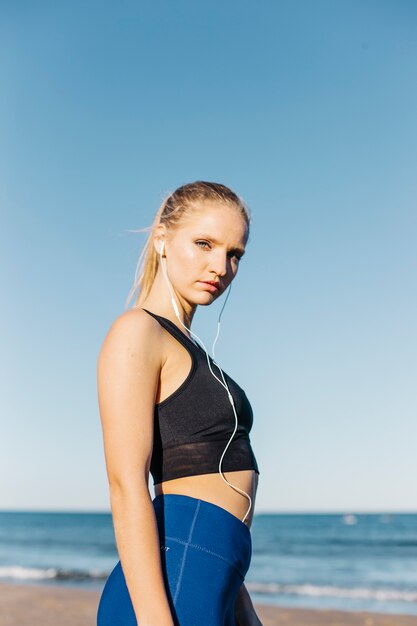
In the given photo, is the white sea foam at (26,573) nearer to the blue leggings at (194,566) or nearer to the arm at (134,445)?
the blue leggings at (194,566)

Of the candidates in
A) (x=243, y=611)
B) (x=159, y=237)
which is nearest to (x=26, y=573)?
(x=243, y=611)

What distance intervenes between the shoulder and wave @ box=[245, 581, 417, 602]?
1444 cm

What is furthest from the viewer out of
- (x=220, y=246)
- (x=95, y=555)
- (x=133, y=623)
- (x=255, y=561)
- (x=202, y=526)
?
(x=95, y=555)

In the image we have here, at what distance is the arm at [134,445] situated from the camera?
1567mm

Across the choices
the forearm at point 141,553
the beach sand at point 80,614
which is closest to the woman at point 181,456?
the forearm at point 141,553

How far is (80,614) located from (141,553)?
1017 centimetres

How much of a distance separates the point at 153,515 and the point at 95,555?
96.9 feet

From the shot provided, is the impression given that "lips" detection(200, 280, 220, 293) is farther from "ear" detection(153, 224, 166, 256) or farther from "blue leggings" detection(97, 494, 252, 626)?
"blue leggings" detection(97, 494, 252, 626)

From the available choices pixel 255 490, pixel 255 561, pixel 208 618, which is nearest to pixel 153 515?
pixel 208 618

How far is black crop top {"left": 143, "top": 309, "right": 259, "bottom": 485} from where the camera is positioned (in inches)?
70.9

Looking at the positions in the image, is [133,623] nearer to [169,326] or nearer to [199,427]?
[199,427]

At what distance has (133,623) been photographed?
159 centimetres

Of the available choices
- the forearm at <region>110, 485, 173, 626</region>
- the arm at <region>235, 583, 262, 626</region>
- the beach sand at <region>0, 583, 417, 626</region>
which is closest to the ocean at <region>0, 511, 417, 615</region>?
the beach sand at <region>0, 583, 417, 626</region>

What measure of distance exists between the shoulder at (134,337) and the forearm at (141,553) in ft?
1.10
